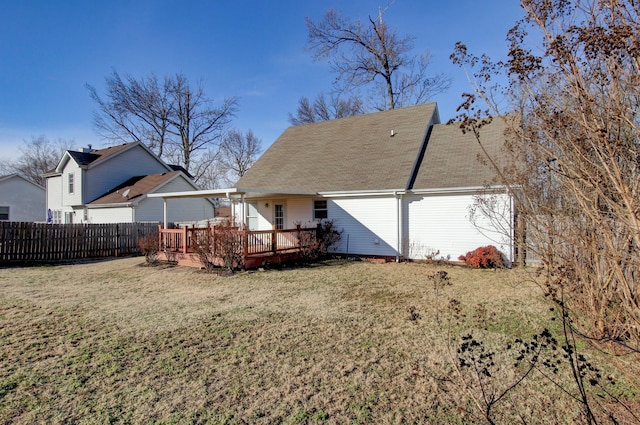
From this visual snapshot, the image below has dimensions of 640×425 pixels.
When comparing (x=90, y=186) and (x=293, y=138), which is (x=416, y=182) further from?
(x=90, y=186)

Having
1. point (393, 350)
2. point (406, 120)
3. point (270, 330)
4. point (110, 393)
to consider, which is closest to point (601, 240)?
point (393, 350)

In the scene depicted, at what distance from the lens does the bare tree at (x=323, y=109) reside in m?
31.9

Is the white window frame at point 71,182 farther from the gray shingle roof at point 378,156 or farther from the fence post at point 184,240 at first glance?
the fence post at point 184,240

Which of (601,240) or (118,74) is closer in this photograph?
(601,240)

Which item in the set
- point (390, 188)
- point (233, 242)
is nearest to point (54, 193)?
point (233, 242)

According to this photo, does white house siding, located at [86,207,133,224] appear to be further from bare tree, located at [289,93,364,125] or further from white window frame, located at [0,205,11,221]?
bare tree, located at [289,93,364,125]

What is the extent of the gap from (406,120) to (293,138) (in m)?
6.35

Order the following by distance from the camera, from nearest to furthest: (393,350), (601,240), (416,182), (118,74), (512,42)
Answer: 1. (512,42)
2. (601,240)
3. (393,350)
4. (416,182)
5. (118,74)

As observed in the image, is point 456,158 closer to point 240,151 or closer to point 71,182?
point 71,182

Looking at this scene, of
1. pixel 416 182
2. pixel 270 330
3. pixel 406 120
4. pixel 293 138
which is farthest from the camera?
pixel 293 138

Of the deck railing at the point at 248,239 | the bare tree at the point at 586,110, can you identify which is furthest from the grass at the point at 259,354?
the deck railing at the point at 248,239

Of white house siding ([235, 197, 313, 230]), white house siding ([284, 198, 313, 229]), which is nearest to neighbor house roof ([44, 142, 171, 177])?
white house siding ([235, 197, 313, 230])

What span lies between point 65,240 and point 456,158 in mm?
A: 15839

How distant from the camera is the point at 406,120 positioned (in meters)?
16.8
